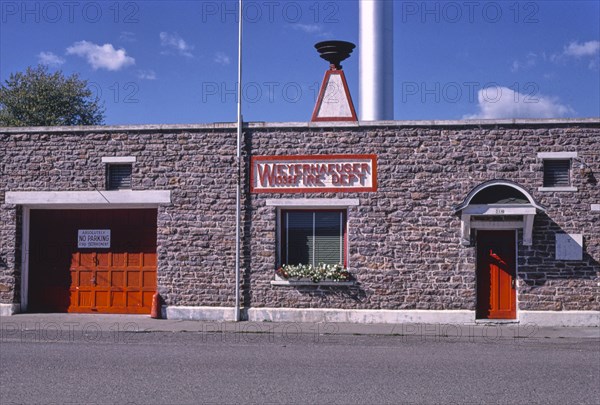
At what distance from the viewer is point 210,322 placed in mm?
17359

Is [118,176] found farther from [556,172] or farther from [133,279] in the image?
[556,172]

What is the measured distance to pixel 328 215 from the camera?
1778 cm

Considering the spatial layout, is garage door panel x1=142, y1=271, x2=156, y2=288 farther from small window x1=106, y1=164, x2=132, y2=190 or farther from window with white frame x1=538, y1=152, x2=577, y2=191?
window with white frame x1=538, y1=152, x2=577, y2=191

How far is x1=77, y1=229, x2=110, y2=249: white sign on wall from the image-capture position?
18.8 meters

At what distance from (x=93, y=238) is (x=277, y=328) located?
226 inches

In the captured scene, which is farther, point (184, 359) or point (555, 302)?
point (555, 302)

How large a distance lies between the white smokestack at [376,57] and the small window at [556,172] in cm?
1426

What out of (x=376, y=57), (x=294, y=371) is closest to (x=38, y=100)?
(x=376, y=57)

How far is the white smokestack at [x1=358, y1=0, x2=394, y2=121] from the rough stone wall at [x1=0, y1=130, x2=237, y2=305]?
1422 centimetres

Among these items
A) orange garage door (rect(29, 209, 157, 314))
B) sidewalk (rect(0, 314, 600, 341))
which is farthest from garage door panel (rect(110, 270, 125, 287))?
sidewalk (rect(0, 314, 600, 341))

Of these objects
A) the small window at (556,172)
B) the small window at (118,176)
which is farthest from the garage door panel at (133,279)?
the small window at (556,172)

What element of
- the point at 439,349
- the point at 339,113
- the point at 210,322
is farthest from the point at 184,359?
the point at 339,113

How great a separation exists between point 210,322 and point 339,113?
19.6 feet

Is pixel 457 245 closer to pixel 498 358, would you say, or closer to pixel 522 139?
pixel 522 139
